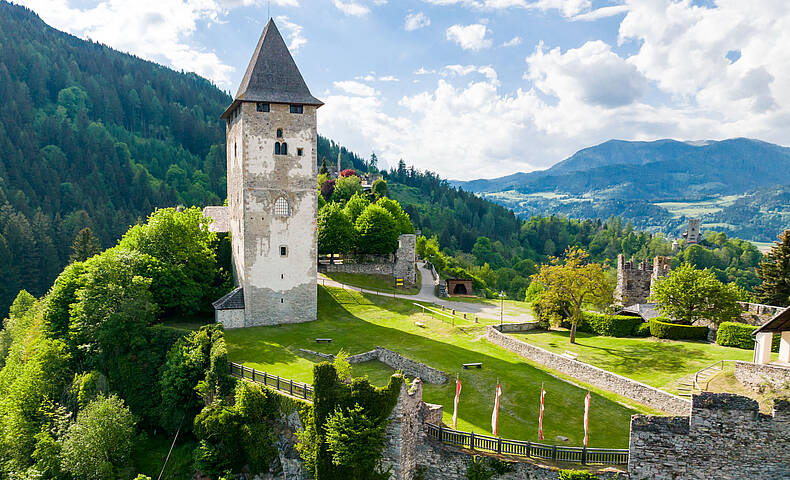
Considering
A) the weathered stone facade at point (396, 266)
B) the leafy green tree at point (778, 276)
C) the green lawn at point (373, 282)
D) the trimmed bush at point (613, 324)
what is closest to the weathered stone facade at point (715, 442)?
the trimmed bush at point (613, 324)

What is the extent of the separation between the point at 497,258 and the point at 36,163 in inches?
4593

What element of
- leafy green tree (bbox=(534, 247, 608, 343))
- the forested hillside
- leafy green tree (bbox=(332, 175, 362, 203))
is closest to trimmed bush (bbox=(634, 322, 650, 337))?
leafy green tree (bbox=(534, 247, 608, 343))

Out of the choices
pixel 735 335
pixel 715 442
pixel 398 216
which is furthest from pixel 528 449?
pixel 398 216

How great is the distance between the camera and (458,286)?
6188 cm

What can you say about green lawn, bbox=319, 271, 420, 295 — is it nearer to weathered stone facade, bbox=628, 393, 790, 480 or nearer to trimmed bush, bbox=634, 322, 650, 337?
trimmed bush, bbox=634, 322, 650, 337

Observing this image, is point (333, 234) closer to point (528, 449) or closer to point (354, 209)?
point (354, 209)

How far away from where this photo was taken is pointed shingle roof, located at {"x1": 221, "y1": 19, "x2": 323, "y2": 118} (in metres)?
40.2

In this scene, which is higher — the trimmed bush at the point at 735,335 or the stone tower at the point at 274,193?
the stone tower at the point at 274,193

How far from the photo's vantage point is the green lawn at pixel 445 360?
78.4 ft

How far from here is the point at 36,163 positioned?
11450cm

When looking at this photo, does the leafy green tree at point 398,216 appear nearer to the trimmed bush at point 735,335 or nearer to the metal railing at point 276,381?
the metal railing at point 276,381

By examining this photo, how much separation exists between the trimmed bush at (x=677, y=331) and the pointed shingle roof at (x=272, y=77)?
31.0 m

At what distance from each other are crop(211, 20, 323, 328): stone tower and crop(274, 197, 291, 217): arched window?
0.08 metres

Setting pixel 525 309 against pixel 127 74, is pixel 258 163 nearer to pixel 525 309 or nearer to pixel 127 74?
pixel 525 309
